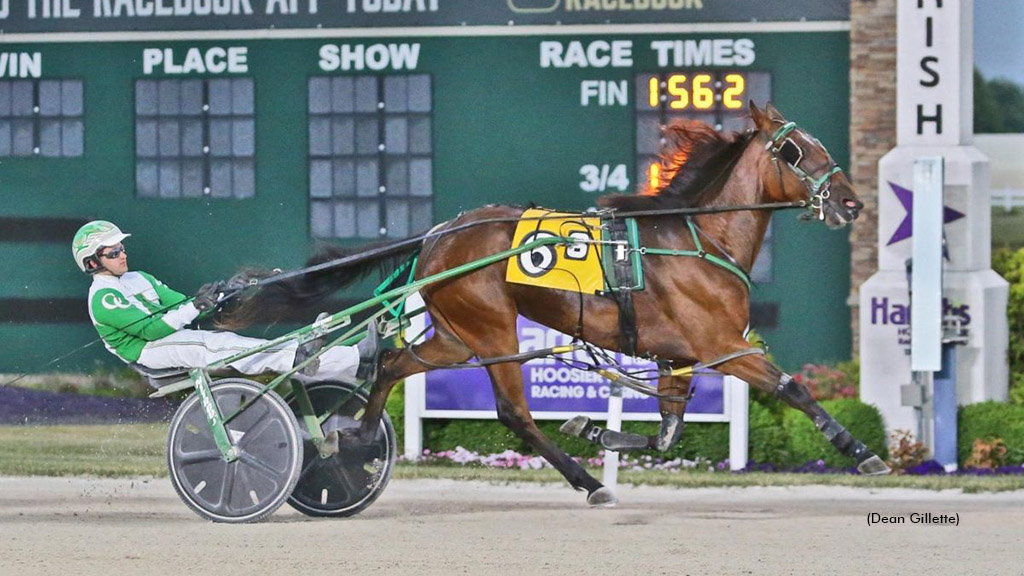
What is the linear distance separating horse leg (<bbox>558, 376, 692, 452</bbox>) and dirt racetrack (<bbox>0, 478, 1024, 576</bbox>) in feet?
1.38

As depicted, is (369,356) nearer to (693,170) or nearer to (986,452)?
(693,170)

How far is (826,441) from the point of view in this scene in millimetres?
11156

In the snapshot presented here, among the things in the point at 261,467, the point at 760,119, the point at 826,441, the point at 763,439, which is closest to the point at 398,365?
the point at 261,467

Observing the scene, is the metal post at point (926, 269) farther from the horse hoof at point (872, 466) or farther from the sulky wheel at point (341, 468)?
the sulky wheel at point (341, 468)

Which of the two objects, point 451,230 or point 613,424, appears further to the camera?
point 613,424

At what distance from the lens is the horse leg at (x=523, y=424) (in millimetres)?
8406

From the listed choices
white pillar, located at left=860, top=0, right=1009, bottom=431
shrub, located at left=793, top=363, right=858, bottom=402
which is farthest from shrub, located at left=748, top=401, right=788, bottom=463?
white pillar, located at left=860, top=0, right=1009, bottom=431

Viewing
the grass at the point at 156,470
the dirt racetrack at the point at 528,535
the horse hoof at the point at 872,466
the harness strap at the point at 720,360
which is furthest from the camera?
the grass at the point at 156,470

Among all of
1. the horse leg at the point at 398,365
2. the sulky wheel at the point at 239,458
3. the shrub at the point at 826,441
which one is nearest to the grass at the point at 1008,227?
the shrub at the point at 826,441

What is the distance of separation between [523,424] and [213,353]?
1462 mm

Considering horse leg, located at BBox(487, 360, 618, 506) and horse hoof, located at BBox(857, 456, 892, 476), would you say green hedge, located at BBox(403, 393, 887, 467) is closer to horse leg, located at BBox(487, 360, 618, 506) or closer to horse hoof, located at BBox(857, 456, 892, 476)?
horse leg, located at BBox(487, 360, 618, 506)

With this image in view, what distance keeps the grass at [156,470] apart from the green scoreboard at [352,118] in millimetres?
582

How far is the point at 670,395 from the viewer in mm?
8273

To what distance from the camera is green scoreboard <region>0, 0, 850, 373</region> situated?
449 inches
